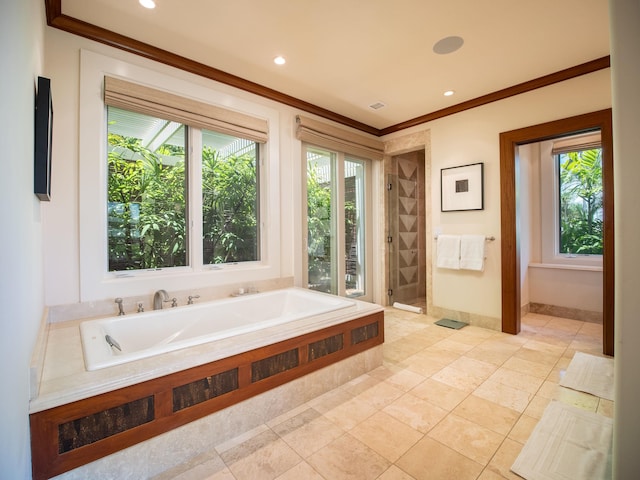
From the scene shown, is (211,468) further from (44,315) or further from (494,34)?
(494,34)

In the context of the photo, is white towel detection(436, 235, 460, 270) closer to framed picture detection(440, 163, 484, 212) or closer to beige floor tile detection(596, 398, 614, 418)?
framed picture detection(440, 163, 484, 212)

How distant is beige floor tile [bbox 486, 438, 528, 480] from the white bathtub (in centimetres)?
128

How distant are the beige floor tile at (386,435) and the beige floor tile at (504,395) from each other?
0.72m

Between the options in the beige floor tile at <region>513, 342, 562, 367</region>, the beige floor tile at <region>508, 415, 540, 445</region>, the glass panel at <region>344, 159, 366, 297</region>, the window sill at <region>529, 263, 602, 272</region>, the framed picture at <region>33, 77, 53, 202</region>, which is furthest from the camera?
the glass panel at <region>344, 159, 366, 297</region>

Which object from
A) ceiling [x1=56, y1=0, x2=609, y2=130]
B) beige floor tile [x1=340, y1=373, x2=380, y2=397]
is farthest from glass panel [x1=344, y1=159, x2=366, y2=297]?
beige floor tile [x1=340, y1=373, x2=380, y2=397]

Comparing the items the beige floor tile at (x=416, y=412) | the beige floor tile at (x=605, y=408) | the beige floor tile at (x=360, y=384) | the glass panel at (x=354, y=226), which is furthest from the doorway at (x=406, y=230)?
the beige floor tile at (x=416, y=412)

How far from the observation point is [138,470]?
4.49 ft

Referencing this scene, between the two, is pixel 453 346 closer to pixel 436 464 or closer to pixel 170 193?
pixel 436 464

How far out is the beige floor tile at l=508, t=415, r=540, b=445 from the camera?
1.65 m

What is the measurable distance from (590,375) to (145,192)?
391 cm

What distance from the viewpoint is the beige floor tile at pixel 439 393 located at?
199cm

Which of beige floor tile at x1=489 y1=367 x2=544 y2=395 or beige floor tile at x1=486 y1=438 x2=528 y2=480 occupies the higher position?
beige floor tile at x1=489 y1=367 x2=544 y2=395

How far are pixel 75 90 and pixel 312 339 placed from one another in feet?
8.03
